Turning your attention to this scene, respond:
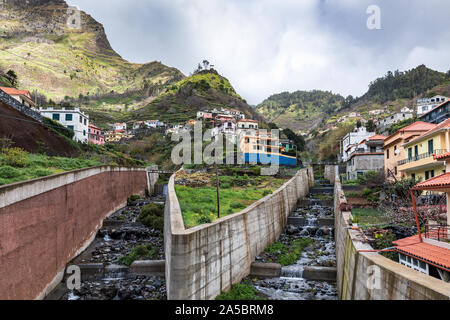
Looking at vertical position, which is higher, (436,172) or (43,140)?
(43,140)

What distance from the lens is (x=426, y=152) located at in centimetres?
2541

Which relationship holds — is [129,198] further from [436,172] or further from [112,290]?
[436,172]

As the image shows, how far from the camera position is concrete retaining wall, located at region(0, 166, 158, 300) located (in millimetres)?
10680

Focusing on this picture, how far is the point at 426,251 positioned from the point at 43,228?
15.6 m

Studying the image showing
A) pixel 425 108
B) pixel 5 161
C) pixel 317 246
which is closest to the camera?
pixel 5 161

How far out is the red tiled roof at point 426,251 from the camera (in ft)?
26.2

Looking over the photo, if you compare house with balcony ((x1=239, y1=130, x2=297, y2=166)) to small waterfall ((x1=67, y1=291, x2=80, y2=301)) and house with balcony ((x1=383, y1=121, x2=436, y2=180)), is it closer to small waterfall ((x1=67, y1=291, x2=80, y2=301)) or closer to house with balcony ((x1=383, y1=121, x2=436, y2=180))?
house with balcony ((x1=383, y1=121, x2=436, y2=180))

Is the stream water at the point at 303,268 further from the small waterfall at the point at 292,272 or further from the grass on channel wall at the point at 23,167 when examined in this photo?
the grass on channel wall at the point at 23,167

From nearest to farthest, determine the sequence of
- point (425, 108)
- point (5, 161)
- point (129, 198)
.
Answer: point (5, 161), point (129, 198), point (425, 108)

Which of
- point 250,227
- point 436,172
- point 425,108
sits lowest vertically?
point 250,227

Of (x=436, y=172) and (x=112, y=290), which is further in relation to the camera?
(x=436, y=172)
